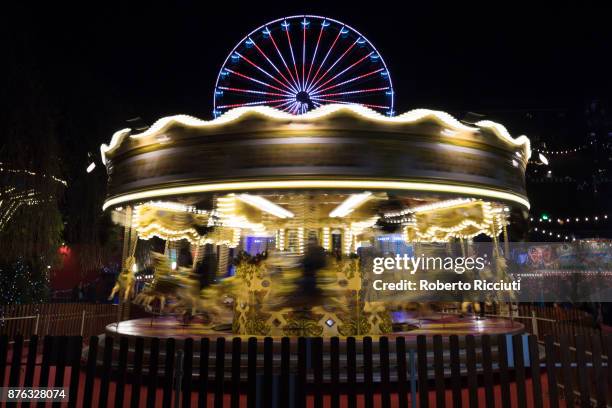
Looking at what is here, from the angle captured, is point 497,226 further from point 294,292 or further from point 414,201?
point 294,292

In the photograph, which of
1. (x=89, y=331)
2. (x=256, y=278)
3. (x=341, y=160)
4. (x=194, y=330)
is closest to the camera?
(x=341, y=160)

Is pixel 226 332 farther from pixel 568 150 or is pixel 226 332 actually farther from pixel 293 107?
pixel 568 150

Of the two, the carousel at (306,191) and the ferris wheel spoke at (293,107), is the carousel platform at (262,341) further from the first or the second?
the ferris wheel spoke at (293,107)

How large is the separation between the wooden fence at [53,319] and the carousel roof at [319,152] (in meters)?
6.15

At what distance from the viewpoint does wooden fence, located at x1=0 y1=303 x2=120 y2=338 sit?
32.9 feet

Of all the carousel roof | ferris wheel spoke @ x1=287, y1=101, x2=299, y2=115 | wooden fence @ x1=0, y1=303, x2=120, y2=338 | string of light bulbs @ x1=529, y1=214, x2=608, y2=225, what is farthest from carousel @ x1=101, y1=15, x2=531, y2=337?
string of light bulbs @ x1=529, y1=214, x2=608, y2=225

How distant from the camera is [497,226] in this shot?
11.3 m


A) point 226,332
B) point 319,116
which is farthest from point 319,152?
point 226,332

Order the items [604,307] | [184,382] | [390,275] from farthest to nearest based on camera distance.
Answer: [604,307] → [390,275] → [184,382]

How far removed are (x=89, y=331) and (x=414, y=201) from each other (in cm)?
896

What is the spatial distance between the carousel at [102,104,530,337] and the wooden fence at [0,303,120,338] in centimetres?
213

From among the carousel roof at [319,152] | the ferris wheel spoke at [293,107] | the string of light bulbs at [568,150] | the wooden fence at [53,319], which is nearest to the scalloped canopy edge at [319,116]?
the carousel roof at [319,152]

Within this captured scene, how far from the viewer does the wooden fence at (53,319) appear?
10031 millimetres

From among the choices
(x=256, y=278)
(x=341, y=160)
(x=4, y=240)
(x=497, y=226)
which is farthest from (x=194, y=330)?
(x=497, y=226)
